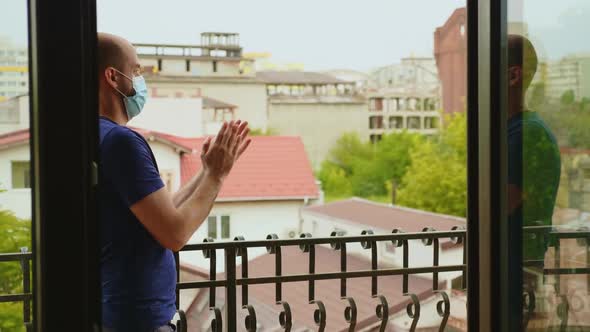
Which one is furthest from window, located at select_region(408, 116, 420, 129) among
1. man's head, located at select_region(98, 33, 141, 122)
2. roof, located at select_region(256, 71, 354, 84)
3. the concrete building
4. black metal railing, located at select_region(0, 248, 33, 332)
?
black metal railing, located at select_region(0, 248, 33, 332)

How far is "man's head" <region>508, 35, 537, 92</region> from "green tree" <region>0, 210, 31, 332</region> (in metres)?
0.78

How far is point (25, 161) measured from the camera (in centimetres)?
95

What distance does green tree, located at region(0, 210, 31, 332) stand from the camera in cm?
96

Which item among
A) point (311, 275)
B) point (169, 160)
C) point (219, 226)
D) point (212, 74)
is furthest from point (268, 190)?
point (311, 275)

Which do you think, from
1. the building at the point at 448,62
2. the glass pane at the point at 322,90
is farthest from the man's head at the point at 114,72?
the building at the point at 448,62

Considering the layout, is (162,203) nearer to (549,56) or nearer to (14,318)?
(14,318)

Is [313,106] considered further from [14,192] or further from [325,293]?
[14,192]

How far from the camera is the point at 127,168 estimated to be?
107 centimetres

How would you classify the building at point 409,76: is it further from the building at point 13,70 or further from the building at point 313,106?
the building at point 13,70

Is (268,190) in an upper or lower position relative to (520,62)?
lower

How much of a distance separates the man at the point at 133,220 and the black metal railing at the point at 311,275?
1.67 ft

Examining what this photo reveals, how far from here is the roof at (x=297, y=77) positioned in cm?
3167

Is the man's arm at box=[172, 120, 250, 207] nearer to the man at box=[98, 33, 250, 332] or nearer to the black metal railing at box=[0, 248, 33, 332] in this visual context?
the man at box=[98, 33, 250, 332]

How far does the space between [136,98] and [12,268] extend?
40 cm
